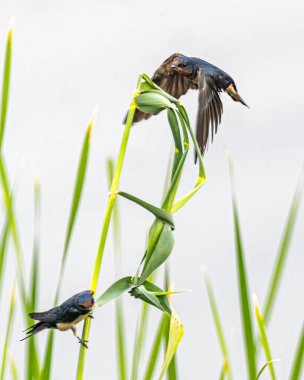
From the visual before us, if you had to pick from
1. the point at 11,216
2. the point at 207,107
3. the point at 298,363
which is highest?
the point at 207,107

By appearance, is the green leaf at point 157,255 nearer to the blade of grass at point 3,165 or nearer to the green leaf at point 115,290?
the green leaf at point 115,290

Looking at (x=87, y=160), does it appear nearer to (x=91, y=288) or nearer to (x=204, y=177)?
(x=204, y=177)

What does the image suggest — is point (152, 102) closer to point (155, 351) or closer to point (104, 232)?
point (104, 232)

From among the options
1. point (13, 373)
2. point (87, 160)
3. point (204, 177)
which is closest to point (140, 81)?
point (204, 177)

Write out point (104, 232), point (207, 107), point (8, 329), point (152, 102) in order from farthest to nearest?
1. point (207, 107)
2. point (8, 329)
3. point (152, 102)
4. point (104, 232)

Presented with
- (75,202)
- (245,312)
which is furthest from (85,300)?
(245,312)

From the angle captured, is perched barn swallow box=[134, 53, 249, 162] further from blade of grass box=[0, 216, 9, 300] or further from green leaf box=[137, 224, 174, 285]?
green leaf box=[137, 224, 174, 285]

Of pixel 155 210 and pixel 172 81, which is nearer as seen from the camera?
pixel 155 210
